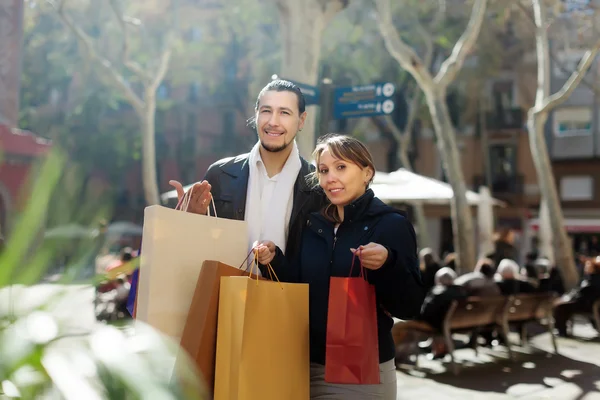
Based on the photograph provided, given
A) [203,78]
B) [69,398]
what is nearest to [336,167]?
[69,398]

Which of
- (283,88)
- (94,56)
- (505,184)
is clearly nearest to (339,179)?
(283,88)

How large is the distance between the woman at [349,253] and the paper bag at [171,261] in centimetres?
18

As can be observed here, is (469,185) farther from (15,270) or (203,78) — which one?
(15,270)

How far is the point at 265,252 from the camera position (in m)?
2.44

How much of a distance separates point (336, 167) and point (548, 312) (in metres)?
9.43

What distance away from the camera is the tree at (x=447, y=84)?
15.0 metres

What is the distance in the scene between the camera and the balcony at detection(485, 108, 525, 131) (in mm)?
37688

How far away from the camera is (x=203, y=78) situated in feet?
107

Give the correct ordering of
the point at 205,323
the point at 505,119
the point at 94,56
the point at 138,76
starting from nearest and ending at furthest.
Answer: the point at 205,323
the point at 94,56
the point at 138,76
the point at 505,119

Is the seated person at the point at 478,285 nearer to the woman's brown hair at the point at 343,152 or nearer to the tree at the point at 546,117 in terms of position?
the tree at the point at 546,117

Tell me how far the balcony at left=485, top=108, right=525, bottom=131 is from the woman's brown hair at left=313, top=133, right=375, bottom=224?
36.5 m

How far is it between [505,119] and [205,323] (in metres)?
37.5

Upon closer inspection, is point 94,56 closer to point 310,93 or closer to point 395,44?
point 395,44

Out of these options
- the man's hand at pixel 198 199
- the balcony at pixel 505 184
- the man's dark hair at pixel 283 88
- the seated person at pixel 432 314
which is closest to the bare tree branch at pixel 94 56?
the seated person at pixel 432 314
